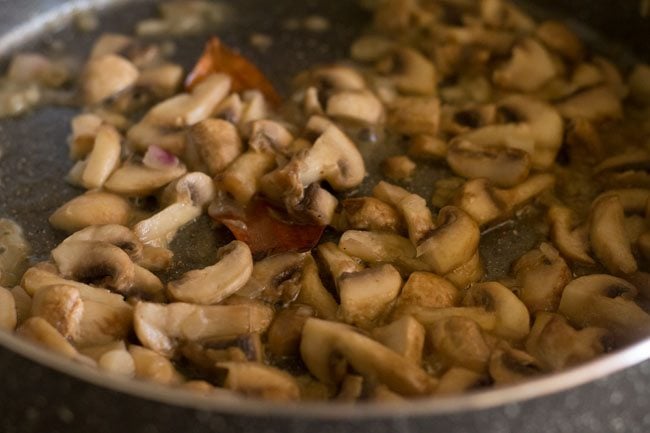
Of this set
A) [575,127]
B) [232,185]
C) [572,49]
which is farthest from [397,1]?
[232,185]

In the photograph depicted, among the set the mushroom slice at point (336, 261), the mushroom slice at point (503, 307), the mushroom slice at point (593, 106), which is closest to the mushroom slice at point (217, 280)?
the mushroom slice at point (336, 261)

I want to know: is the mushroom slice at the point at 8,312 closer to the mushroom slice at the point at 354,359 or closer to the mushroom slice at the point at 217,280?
the mushroom slice at the point at 217,280

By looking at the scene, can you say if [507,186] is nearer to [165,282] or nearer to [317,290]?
[317,290]

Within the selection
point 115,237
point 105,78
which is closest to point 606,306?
point 115,237

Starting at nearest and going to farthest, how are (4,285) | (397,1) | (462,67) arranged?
(4,285) < (462,67) < (397,1)

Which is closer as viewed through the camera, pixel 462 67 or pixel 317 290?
pixel 317 290

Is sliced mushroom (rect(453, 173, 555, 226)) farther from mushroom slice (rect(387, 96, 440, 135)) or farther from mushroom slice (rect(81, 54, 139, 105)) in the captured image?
mushroom slice (rect(81, 54, 139, 105))
